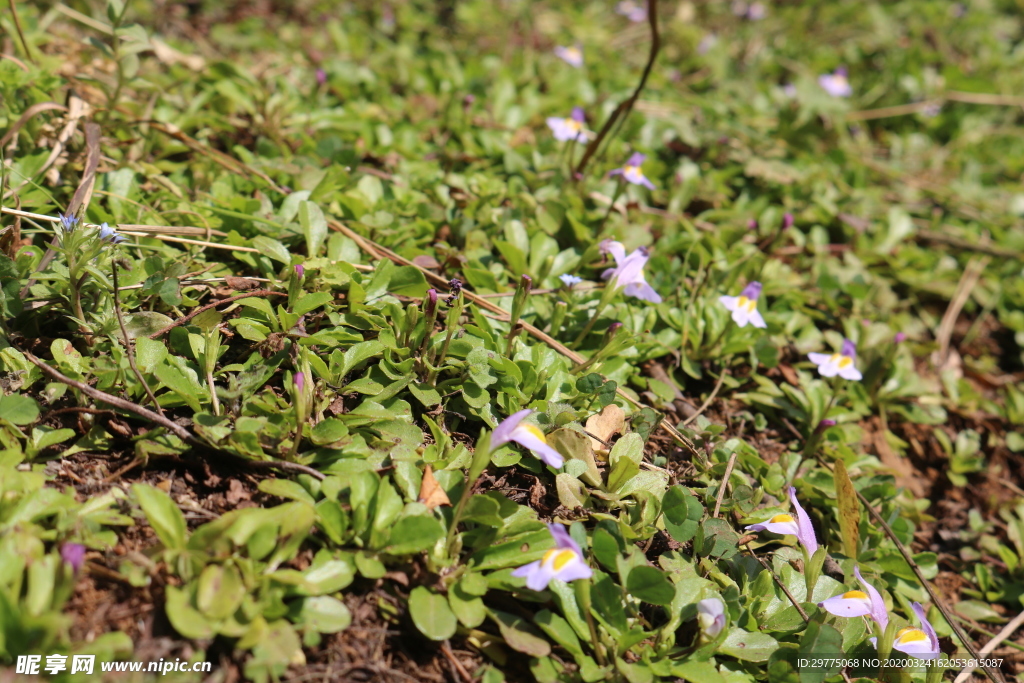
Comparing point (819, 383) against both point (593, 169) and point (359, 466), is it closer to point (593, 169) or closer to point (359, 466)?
point (593, 169)

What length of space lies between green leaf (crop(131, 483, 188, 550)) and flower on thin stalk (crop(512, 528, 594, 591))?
803mm

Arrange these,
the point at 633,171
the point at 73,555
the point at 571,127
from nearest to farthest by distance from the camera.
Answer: the point at 73,555 → the point at 633,171 → the point at 571,127

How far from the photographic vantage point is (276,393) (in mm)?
2326

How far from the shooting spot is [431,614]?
1805 millimetres

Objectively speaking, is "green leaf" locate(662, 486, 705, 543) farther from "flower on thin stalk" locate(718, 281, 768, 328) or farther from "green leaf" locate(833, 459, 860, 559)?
"flower on thin stalk" locate(718, 281, 768, 328)

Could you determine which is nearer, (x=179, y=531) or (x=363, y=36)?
(x=179, y=531)

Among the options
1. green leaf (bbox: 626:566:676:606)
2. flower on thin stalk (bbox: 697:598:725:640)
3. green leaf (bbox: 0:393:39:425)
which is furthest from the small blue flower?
flower on thin stalk (bbox: 697:598:725:640)

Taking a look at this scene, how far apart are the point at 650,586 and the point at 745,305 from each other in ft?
4.72

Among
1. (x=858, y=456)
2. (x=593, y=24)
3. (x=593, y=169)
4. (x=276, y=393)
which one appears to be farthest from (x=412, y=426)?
(x=593, y=24)

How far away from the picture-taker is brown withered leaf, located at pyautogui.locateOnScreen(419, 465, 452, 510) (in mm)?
1992

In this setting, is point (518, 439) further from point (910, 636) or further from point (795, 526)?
point (910, 636)

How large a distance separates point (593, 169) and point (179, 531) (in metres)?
2.72

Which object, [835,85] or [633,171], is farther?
[835,85]

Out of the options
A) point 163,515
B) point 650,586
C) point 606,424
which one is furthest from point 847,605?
point 163,515
